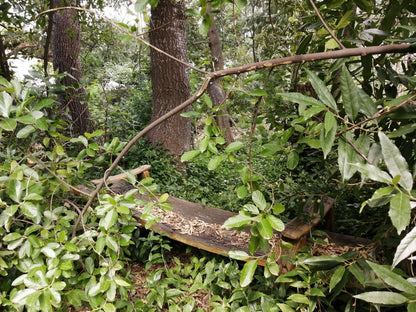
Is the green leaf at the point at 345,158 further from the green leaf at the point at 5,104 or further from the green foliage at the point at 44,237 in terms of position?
the green leaf at the point at 5,104

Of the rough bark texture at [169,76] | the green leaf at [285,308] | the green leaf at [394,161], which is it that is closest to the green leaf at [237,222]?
the green leaf at [394,161]

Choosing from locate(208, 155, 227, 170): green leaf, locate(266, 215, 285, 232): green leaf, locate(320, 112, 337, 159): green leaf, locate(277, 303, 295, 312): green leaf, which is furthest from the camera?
locate(277, 303, 295, 312): green leaf

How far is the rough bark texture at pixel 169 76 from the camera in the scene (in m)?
3.91

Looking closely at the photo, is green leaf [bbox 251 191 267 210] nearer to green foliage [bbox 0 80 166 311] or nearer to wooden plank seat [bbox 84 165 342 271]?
green foliage [bbox 0 80 166 311]

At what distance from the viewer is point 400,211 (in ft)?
2.08

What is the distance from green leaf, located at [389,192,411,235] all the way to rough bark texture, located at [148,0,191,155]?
3.58 metres

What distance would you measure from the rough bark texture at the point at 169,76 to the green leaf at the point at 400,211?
3583mm

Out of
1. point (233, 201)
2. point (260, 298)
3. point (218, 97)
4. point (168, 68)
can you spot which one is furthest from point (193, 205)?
point (218, 97)

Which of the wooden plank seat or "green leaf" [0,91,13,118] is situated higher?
"green leaf" [0,91,13,118]

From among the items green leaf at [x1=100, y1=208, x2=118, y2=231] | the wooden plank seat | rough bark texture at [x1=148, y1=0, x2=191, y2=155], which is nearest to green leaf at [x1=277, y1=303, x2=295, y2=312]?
the wooden plank seat

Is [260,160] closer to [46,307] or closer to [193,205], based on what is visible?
[193,205]

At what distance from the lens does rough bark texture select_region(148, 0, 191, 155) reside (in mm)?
3910

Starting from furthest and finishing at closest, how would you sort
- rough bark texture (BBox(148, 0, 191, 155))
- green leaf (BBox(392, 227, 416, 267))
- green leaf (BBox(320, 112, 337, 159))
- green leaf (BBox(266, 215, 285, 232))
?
rough bark texture (BBox(148, 0, 191, 155)) < green leaf (BBox(266, 215, 285, 232)) < green leaf (BBox(320, 112, 337, 159)) < green leaf (BBox(392, 227, 416, 267))

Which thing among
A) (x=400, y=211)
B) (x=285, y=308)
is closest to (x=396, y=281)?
(x=400, y=211)
